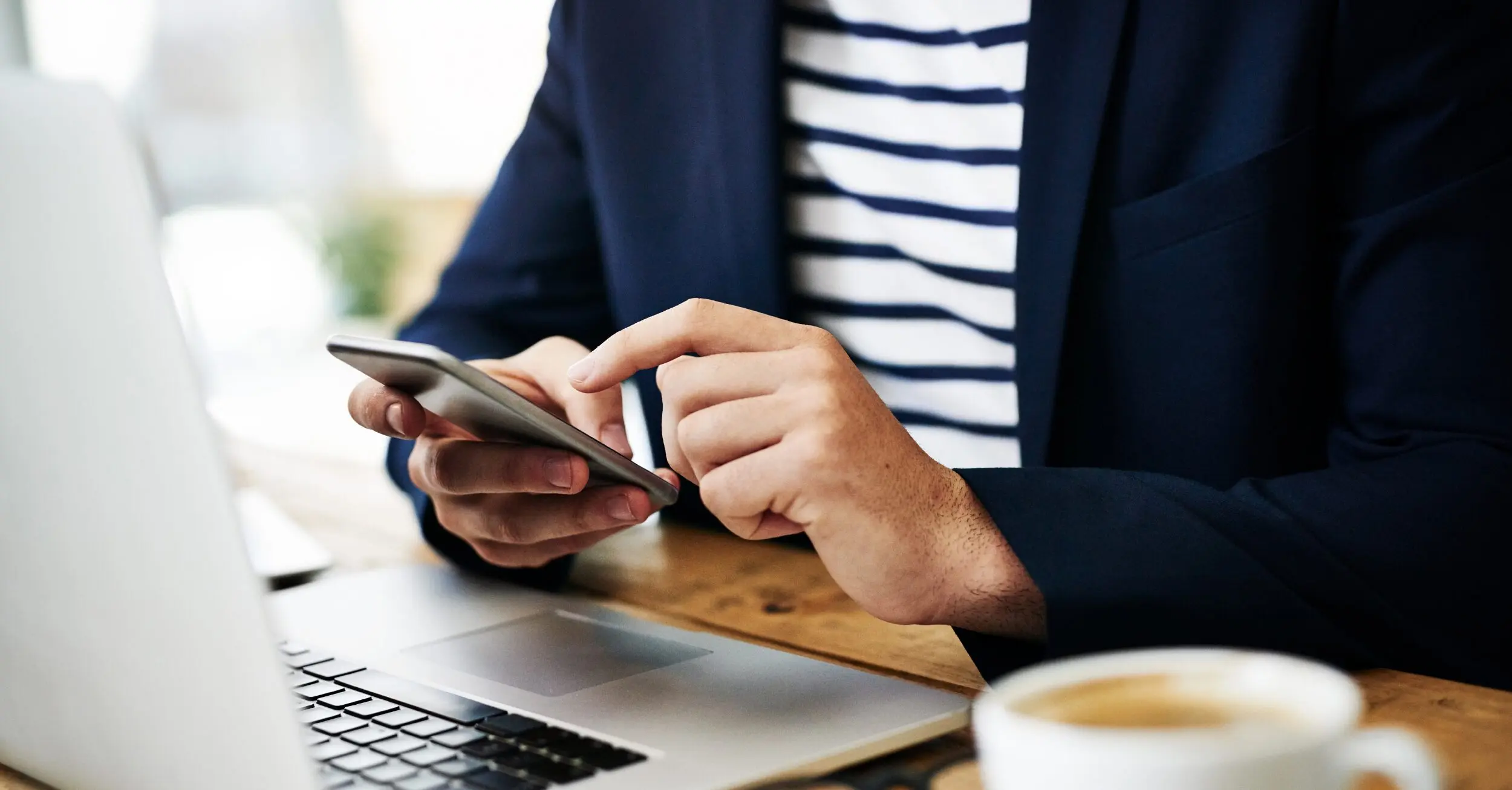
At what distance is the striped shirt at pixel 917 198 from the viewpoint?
102 cm

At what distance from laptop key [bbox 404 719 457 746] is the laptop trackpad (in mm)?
56

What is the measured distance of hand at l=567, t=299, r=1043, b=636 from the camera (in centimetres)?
62

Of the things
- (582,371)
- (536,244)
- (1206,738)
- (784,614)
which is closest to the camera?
(1206,738)

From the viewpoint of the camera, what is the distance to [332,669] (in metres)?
0.68

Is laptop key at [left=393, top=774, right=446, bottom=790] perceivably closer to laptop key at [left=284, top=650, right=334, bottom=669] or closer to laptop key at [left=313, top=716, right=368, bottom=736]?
laptop key at [left=313, top=716, right=368, bottom=736]

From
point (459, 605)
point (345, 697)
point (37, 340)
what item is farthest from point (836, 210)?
point (37, 340)

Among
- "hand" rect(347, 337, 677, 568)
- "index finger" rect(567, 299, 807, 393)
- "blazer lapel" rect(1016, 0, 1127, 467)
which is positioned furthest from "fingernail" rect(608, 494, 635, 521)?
"blazer lapel" rect(1016, 0, 1127, 467)

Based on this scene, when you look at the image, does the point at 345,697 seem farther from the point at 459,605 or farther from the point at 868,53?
the point at 868,53

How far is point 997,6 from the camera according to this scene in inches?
39.2

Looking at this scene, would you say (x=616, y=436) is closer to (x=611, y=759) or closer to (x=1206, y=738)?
(x=611, y=759)

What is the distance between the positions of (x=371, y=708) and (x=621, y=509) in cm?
19

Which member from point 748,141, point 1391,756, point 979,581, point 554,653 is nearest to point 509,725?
point 554,653

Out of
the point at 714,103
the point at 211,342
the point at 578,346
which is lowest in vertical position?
the point at 211,342

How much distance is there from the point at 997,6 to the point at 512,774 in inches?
28.2
